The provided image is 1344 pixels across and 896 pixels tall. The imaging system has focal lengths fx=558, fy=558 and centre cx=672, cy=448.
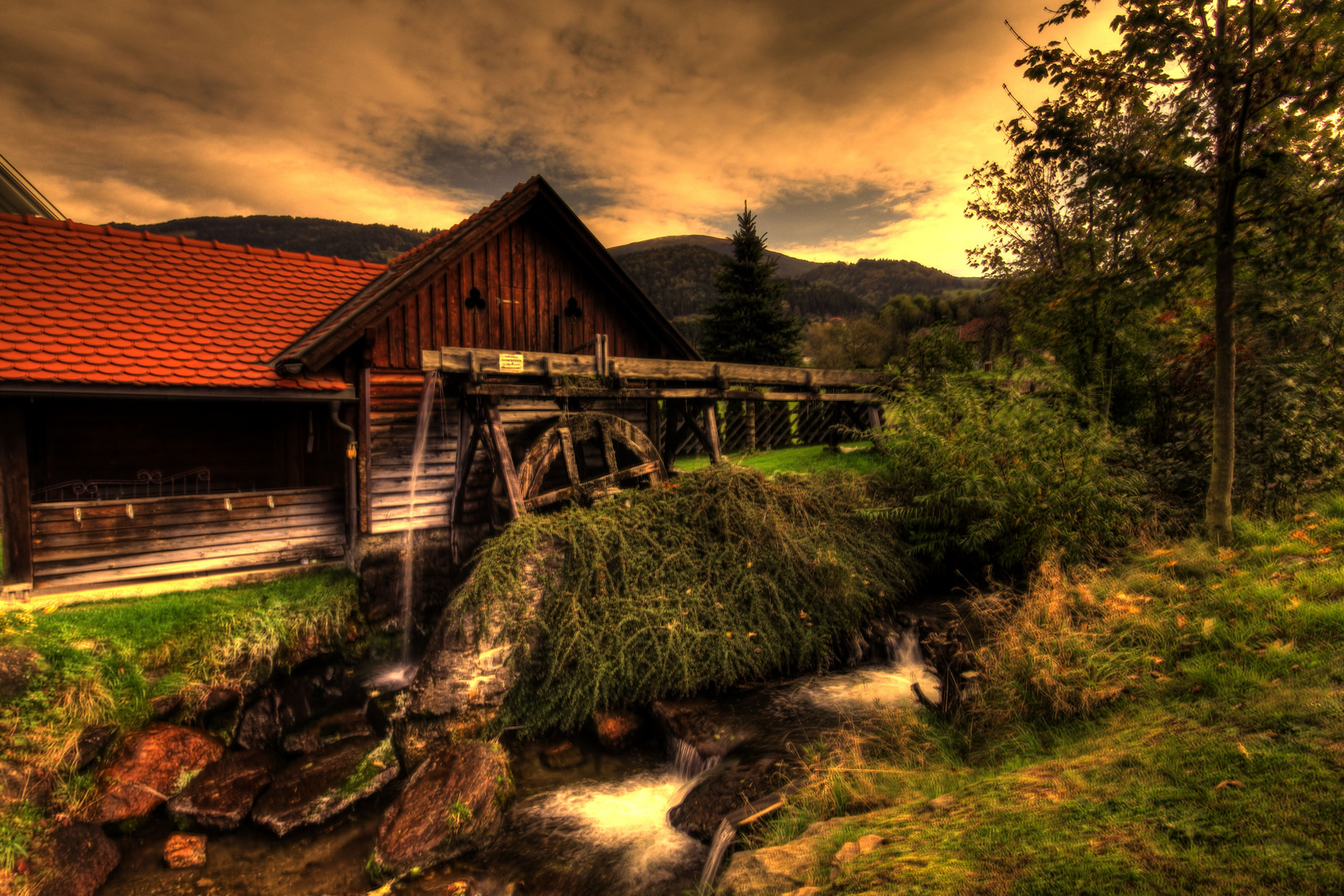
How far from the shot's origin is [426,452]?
882 cm

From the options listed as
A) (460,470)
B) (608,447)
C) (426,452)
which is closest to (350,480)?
(426,452)

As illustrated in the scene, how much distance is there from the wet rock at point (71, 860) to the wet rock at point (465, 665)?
235 cm

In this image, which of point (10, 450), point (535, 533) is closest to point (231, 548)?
point (10, 450)

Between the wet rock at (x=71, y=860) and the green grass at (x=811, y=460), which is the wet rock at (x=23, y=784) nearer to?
the wet rock at (x=71, y=860)

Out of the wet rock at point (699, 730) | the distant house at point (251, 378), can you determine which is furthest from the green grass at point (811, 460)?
the wet rock at point (699, 730)

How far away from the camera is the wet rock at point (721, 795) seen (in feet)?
14.5

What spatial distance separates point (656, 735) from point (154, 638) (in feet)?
18.2

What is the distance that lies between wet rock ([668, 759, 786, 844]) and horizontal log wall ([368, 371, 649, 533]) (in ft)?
18.3

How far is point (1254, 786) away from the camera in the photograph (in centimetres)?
229

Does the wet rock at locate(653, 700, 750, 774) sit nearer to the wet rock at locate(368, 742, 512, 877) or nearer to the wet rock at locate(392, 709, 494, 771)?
the wet rock at locate(368, 742, 512, 877)

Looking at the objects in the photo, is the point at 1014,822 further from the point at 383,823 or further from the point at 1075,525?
the point at 1075,525

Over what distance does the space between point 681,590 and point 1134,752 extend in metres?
4.37

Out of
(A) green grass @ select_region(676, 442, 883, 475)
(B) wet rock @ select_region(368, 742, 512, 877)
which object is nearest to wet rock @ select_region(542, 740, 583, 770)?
(B) wet rock @ select_region(368, 742, 512, 877)

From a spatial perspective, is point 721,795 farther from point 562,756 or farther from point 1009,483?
point 1009,483
